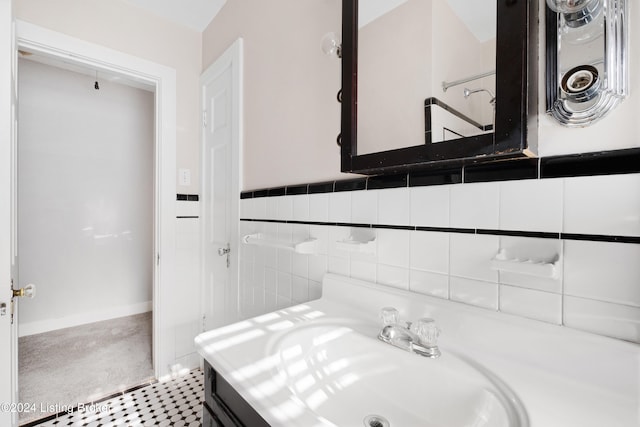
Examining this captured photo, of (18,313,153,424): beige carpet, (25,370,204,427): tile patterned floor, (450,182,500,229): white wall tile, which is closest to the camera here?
(450,182,500,229): white wall tile

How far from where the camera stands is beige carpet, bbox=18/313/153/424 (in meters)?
1.72

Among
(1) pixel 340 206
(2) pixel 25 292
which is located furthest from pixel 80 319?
(1) pixel 340 206

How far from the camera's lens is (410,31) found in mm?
793

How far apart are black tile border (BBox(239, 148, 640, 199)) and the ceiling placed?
1749 mm

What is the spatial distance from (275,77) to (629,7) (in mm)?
1259

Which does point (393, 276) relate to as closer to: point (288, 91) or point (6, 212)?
point (288, 91)

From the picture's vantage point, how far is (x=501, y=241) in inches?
27.4

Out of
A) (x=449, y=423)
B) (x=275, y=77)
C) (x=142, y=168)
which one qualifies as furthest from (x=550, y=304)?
(x=142, y=168)

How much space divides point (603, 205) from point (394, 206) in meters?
0.47

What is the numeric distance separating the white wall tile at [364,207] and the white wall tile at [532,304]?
1.37 feet

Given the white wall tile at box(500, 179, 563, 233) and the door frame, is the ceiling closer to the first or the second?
the door frame

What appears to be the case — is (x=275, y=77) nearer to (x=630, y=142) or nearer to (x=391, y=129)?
(x=391, y=129)

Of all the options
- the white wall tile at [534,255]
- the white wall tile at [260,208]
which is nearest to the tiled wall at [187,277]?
the white wall tile at [260,208]

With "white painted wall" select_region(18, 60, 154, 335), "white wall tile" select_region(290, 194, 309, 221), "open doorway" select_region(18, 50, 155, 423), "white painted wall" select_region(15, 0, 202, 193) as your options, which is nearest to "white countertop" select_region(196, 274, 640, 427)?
"white wall tile" select_region(290, 194, 309, 221)
